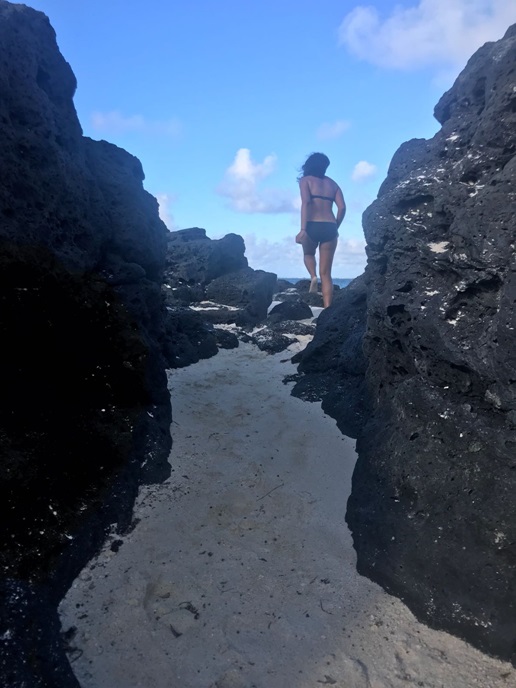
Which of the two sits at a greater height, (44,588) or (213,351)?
(213,351)

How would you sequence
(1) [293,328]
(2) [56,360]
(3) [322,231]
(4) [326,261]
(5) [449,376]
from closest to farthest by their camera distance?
(5) [449,376]
(2) [56,360]
(1) [293,328]
(3) [322,231]
(4) [326,261]

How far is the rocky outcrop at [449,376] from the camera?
3.05 meters

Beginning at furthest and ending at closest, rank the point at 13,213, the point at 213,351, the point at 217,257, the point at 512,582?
the point at 217,257 → the point at 213,351 → the point at 13,213 → the point at 512,582

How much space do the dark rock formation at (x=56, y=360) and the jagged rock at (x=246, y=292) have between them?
18.0 ft

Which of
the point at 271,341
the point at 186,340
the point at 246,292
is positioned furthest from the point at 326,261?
the point at 186,340

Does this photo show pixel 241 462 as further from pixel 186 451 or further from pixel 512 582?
pixel 512 582

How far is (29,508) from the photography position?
10.6 feet

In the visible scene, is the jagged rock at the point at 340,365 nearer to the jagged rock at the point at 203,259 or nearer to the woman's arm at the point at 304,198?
the woman's arm at the point at 304,198

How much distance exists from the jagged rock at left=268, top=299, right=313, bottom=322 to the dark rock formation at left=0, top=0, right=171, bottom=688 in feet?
18.2

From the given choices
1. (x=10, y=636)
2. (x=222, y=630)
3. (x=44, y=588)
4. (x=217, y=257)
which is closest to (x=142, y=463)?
(x=44, y=588)

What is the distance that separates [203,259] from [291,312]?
3.04 m

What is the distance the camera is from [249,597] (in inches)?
125

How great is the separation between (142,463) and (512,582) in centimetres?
295

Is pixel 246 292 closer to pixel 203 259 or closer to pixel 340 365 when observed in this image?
pixel 203 259
